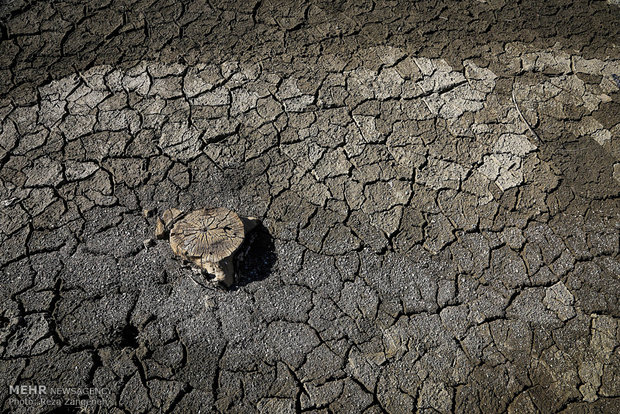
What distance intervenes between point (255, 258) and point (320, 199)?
1.89ft

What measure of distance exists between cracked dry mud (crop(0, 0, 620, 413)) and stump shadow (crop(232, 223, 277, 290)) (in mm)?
18

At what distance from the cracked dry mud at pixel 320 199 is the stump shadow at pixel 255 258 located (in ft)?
0.06

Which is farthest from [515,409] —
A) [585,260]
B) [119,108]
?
[119,108]

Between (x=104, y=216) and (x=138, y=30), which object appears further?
(x=138, y=30)

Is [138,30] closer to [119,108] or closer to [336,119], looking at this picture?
[119,108]

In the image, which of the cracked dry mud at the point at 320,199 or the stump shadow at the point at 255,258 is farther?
the stump shadow at the point at 255,258

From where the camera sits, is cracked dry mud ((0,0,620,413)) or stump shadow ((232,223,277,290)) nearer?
cracked dry mud ((0,0,620,413))

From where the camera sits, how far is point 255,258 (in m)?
2.58

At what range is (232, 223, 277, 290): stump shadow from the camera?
8.23ft

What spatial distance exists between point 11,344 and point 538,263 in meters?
2.95

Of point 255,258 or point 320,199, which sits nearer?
point 255,258

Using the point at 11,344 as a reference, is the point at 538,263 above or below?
below

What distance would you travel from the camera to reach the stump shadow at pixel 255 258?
8.23 feet

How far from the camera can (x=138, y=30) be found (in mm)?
3461
